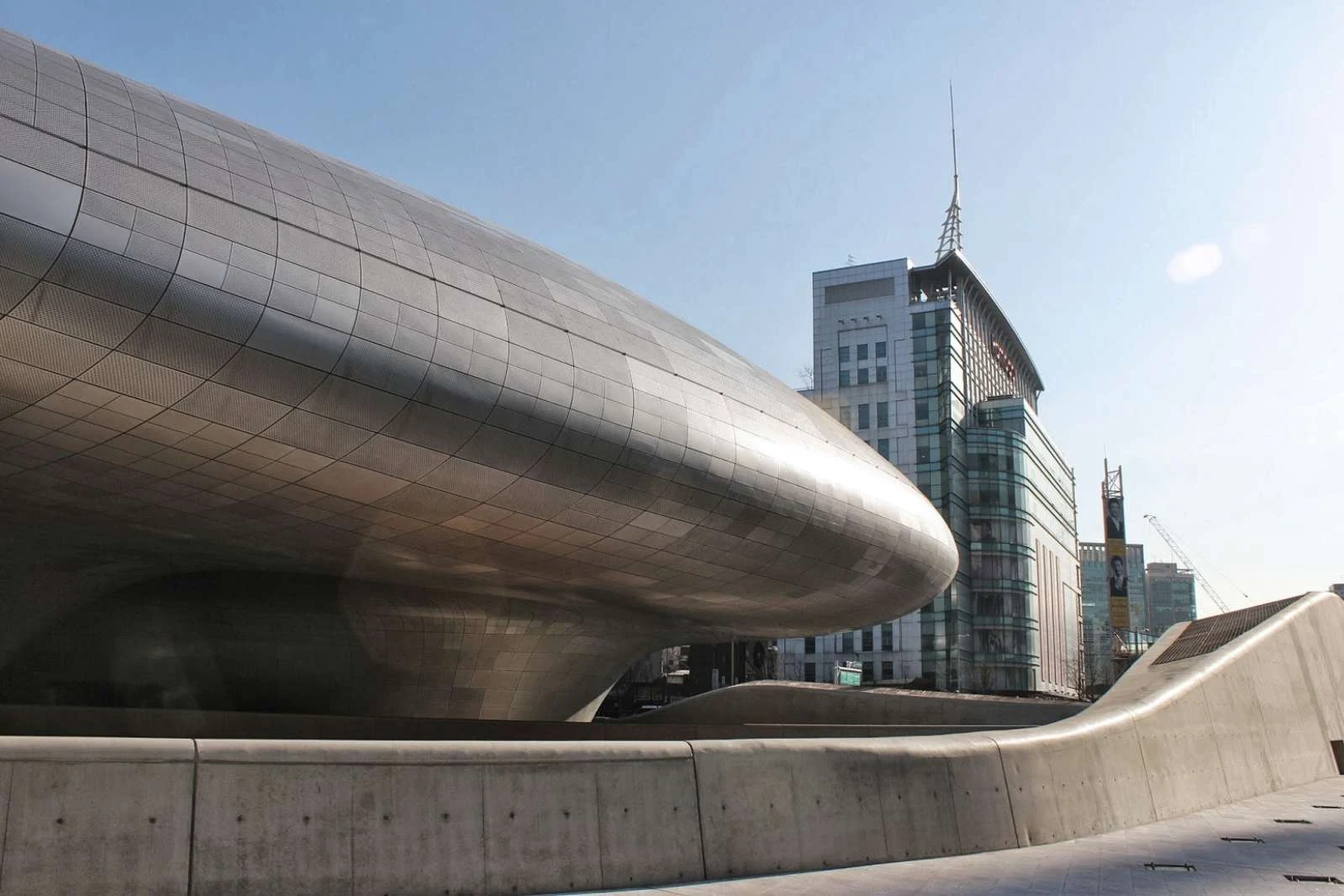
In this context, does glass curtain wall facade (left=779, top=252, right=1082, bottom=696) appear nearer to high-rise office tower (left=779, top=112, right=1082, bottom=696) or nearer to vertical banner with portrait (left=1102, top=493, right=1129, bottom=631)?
high-rise office tower (left=779, top=112, right=1082, bottom=696)

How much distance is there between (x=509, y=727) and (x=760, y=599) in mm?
6204

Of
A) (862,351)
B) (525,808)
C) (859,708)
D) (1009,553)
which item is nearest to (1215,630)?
(859,708)

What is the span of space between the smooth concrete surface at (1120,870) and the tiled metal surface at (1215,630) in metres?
9.50

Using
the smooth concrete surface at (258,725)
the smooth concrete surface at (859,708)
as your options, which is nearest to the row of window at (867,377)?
the smooth concrete surface at (859,708)

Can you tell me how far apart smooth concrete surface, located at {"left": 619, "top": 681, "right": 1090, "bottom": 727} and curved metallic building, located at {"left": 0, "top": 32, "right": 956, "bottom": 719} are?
36.0ft

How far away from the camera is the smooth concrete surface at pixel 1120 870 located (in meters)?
8.61

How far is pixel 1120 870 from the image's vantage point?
32.0ft

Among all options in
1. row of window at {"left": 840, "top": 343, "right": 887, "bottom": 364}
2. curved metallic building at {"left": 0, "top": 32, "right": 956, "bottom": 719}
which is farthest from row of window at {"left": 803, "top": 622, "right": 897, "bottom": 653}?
curved metallic building at {"left": 0, "top": 32, "right": 956, "bottom": 719}

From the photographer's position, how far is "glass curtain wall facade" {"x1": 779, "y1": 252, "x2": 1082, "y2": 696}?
86188 mm

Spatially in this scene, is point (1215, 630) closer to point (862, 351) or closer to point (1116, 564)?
point (1116, 564)

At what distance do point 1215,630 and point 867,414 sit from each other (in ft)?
226

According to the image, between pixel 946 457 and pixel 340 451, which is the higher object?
pixel 946 457

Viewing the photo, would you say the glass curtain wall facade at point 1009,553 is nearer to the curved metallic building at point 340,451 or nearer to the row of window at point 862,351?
the row of window at point 862,351

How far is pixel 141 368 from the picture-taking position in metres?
12.2
